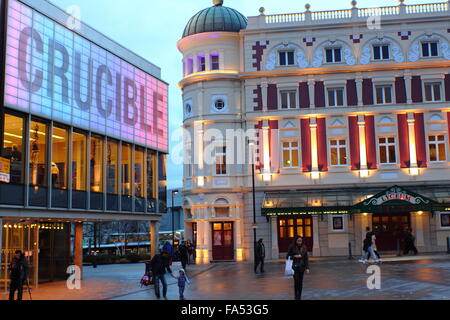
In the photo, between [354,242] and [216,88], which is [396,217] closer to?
[354,242]

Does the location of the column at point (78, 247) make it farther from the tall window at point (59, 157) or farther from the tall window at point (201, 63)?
the tall window at point (201, 63)

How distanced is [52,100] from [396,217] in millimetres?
25809

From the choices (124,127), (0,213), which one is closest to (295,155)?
(124,127)

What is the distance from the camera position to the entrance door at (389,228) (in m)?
40.2

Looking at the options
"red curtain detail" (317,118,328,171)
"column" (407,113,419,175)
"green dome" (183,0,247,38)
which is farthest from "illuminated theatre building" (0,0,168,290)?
"column" (407,113,419,175)

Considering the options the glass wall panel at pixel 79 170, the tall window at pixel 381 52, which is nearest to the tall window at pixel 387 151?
the tall window at pixel 381 52

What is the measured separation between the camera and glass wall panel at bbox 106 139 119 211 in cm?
2997

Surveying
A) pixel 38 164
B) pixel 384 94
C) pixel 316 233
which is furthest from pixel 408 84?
pixel 38 164

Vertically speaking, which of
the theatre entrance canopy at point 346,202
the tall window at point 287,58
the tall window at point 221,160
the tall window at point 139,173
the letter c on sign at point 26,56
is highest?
the tall window at point 287,58

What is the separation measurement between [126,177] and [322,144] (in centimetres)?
1571

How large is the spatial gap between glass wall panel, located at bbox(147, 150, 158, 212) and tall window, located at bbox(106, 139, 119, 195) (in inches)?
141

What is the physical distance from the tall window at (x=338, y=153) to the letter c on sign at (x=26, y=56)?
75.9 ft

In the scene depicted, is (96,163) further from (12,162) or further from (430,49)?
(430,49)
